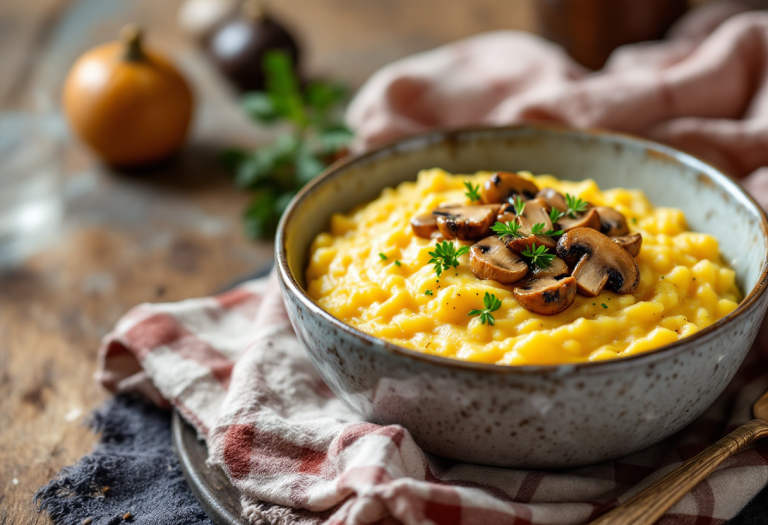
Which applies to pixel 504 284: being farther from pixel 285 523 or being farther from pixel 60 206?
pixel 60 206

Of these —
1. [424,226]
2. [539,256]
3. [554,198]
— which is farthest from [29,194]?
[539,256]

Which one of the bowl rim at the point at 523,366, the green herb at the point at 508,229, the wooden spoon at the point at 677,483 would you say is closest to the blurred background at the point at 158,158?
the bowl rim at the point at 523,366

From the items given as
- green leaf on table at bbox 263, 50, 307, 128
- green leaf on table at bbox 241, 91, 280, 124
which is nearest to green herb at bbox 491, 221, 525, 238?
green leaf on table at bbox 263, 50, 307, 128

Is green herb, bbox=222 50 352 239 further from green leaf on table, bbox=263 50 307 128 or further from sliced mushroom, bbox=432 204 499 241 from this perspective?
sliced mushroom, bbox=432 204 499 241

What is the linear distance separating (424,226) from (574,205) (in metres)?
0.60

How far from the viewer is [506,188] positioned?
3082 millimetres

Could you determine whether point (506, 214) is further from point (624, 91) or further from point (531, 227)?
point (624, 91)

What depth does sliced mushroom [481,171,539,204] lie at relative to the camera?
3.07m

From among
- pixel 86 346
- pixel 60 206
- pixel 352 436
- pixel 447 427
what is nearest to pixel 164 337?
pixel 86 346

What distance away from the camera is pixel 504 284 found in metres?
2.66

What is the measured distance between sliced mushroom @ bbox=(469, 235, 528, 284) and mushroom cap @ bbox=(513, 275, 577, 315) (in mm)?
84

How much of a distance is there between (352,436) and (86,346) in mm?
1860

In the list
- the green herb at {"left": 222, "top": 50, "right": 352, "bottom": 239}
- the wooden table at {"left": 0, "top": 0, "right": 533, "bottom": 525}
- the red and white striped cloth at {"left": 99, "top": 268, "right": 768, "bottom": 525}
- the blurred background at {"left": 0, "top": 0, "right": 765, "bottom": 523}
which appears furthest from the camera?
the green herb at {"left": 222, "top": 50, "right": 352, "bottom": 239}

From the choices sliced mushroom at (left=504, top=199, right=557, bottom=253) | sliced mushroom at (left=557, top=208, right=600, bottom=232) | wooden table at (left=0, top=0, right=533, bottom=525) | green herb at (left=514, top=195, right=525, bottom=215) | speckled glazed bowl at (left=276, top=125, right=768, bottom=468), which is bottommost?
wooden table at (left=0, top=0, right=533, bottom=525)
